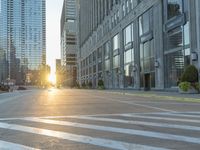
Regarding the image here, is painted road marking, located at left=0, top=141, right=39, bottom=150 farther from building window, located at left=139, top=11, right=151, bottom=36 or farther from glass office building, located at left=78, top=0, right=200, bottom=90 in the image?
building window, located at left=139, top=11, right=151, bottom=36

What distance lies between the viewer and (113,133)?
10219mm

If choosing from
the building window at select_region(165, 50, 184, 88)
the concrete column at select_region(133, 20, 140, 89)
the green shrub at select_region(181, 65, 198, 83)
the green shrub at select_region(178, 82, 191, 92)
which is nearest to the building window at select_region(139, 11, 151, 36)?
the concrete column at select_region(133, 20, 140, 89)

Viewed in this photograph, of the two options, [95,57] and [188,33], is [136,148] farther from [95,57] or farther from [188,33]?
[95,57]

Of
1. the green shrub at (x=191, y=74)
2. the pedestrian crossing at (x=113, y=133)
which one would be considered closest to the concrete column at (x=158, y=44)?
the green shrub at (x=191, y=74)

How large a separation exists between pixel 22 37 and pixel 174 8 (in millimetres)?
140996

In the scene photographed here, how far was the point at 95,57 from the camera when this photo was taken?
96125 mm

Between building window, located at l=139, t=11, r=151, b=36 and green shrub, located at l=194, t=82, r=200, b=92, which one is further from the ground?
building window, located at l=139, t=11, r=151, b=36

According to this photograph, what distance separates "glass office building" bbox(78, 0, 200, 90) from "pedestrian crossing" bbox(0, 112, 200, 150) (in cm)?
2232

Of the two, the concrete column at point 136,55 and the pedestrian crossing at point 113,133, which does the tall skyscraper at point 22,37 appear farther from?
the pedestrian crossing at point 113,133

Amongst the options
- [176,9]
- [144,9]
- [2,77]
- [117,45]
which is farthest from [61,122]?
[2,77]

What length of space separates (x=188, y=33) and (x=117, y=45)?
3344cm

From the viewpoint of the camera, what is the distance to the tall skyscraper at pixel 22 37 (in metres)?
158

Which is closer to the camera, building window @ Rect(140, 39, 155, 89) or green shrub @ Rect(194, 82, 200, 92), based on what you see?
green shrub @ Rect(194, 82, 200, 92)

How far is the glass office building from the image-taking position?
3628 centimetres
